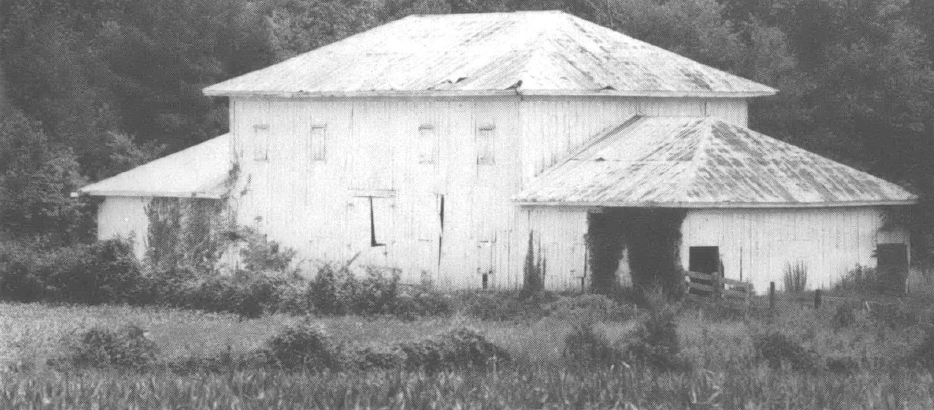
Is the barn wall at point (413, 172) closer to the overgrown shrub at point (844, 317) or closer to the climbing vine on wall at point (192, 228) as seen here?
the climbing vine on wall at point (192, 228)

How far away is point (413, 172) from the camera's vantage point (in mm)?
37250

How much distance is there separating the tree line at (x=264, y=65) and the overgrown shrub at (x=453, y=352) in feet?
39.6

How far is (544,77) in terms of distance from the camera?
3534 centimetres

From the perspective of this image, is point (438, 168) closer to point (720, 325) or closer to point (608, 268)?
point (608, 268)

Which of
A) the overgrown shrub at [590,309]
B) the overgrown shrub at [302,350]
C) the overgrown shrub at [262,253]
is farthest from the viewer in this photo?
the overgrown shrub at [262,253]

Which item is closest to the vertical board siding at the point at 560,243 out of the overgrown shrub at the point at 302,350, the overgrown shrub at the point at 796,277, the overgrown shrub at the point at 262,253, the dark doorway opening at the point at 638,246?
the dark doorway opening at the point at 638,246

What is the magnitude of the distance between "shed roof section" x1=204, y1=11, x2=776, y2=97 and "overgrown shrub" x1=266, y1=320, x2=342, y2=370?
1096 cm

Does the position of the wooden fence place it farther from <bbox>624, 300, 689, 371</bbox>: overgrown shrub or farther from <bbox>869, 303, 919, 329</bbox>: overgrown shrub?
<bbox>624, 300, 689, 371</bbox>: overgrown shrub

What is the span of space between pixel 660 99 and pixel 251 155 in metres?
9.01

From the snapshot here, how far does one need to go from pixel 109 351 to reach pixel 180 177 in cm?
1765

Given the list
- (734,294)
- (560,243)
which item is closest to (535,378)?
(734,294)

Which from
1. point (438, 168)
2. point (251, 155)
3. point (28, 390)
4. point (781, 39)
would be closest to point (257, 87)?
point (251, 155)

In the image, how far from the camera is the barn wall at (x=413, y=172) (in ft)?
117

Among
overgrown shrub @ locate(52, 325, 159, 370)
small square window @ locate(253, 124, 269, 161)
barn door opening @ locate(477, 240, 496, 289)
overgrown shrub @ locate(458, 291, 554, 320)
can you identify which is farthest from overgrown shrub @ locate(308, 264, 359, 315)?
overgrown shrub @ locate(52, 325, 159, 370)
